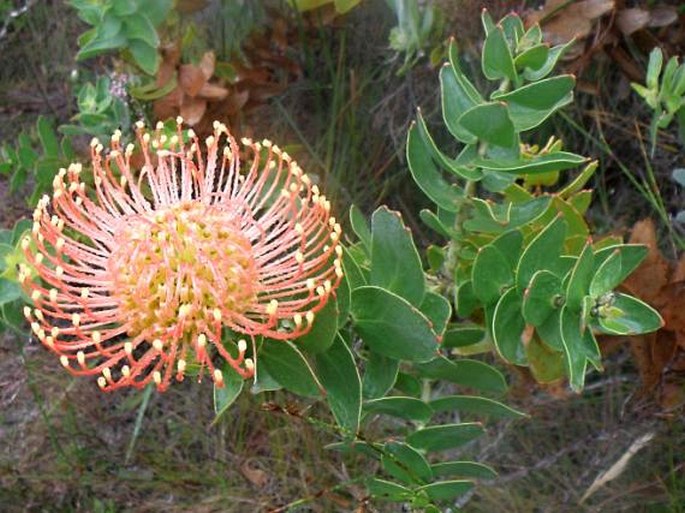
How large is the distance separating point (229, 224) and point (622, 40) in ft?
3.69

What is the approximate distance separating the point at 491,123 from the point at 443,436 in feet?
1.36

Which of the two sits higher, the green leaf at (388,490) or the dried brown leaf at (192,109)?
the dried brown leaf at (192,109)

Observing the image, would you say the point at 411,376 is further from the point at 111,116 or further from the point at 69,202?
the point at 111,116

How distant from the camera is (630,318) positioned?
98 centimetres

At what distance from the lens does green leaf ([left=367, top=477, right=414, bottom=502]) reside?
1100 millimetres

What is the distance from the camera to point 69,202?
90 centimetres

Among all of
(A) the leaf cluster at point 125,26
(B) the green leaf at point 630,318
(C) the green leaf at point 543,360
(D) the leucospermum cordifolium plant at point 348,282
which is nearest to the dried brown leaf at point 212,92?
(A) the leaf cluster at point 125,26

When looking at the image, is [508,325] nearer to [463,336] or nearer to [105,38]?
[463,336]

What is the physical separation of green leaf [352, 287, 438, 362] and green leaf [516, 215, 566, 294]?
17cm

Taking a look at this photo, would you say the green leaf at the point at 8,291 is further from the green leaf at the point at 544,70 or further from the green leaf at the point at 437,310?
the green leaf at the point at 544,70

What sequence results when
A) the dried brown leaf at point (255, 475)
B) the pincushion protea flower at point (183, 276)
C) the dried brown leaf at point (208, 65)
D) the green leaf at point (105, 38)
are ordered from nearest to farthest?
the pincushion protea flower at point (183, 276)
the green leaf at point (105, 38)
the dried brown leaf at point (255, 475)
the dried brown leaf at point (208, 65)

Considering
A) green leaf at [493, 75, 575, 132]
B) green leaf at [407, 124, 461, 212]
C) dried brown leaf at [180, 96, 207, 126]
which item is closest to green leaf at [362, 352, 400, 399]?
green leaf at [407, 124, 461, 212]

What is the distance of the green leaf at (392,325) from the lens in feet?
2.95

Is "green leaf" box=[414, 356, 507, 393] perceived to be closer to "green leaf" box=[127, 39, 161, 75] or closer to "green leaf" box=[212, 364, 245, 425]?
"green leaf" box=[212, 364, 245, 425]
